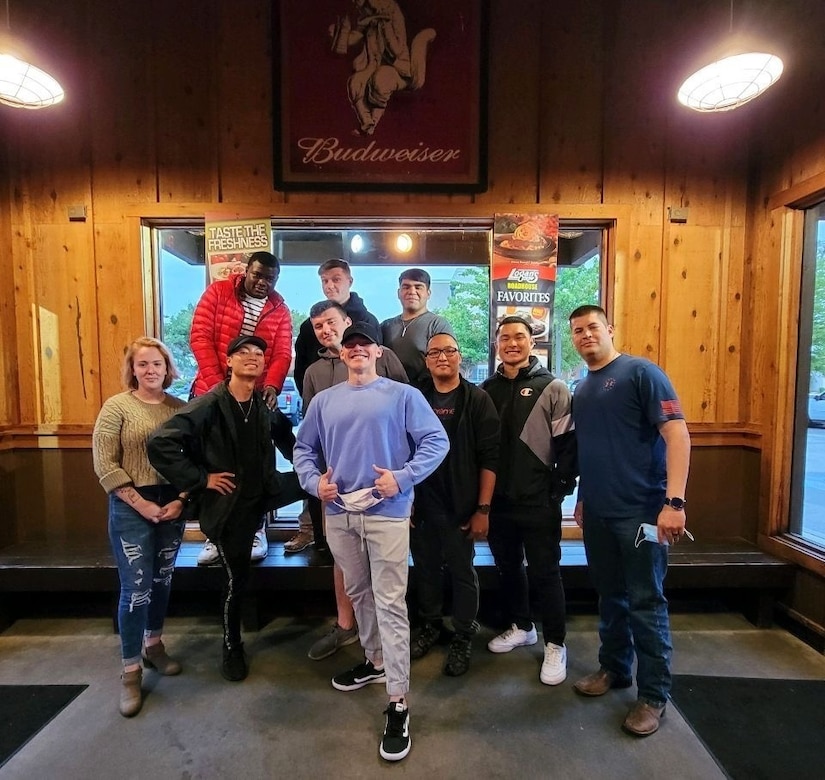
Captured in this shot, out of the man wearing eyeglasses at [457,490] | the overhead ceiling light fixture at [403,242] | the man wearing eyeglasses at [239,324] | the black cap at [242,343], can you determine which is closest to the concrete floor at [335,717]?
the man wearing eyeglasses at [457,490]

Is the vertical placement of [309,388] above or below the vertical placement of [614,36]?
below

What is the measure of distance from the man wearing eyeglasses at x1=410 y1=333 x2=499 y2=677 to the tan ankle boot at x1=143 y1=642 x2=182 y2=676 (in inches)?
51.4

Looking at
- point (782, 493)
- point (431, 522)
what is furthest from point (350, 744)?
point (782, 493)

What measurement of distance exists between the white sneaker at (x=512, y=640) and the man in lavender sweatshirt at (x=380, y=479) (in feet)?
2.33

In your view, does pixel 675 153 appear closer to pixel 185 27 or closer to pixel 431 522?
pixel 431 522

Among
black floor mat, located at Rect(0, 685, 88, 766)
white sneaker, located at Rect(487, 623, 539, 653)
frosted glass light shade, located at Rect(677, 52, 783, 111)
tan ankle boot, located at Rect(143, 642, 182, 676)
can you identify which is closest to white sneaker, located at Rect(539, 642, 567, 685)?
white sneaker, located at Rect(487, 623, 539, 653)

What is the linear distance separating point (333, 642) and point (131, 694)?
36.0 inches

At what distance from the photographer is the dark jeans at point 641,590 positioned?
180 centimetres

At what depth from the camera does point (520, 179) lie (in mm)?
2908

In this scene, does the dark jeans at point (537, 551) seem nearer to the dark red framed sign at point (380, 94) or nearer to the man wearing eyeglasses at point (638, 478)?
the man wearing eyeglasses at point (638, 478)

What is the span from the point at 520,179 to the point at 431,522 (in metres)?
2.26

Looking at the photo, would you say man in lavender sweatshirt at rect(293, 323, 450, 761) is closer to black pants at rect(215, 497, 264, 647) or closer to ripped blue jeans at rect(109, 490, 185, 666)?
black pants at rect(215, 497, 264, 647)

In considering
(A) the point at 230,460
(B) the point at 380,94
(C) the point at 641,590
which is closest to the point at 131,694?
(A) the point at 230,460

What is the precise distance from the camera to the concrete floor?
66.4 inches
